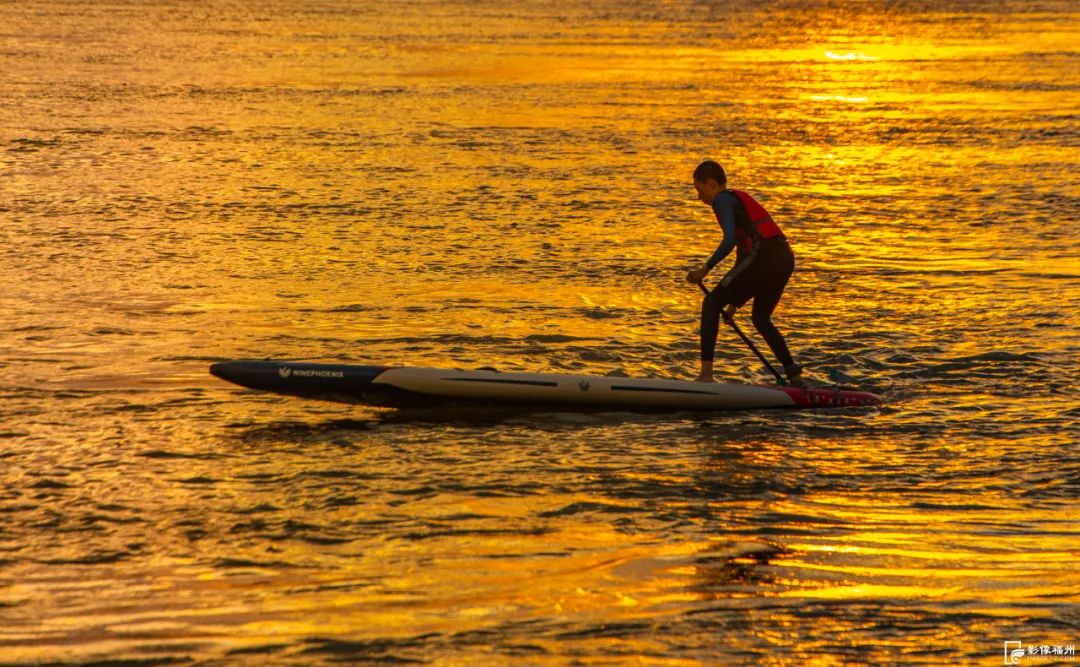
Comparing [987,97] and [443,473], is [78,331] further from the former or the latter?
[987,97]

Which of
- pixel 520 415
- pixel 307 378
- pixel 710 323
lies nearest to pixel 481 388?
pixel 520 415

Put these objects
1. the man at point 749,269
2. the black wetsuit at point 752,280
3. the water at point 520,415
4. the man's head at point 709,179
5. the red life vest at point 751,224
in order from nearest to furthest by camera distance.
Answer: the water at point 520,415
the man's head at point 709,179
the man at point 749,269
the red life vest at point 751,224
the black wetsuit at point 752,280

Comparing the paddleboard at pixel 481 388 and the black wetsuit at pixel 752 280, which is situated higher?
the black wetsuit at pixel 752 280

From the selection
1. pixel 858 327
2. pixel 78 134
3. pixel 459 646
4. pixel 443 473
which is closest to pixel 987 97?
pixel 78 134

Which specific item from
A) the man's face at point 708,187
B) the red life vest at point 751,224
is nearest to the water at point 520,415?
the red life vest at point 751,224

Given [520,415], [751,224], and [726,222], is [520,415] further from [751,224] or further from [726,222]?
[751,224]

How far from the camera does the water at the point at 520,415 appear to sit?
27.6ft

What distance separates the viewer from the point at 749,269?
12.9 m

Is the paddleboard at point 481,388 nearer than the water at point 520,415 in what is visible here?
No

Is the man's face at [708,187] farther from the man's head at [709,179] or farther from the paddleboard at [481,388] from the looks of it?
the paddleboard at [481,388]

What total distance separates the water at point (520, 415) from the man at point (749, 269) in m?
0.79

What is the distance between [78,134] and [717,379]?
64.0 feet

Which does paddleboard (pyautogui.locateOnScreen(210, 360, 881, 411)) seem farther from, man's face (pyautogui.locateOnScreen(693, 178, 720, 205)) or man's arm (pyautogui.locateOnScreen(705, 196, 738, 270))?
man's face (pyautogui.locateOnScreen(693, 178, 720, 205))

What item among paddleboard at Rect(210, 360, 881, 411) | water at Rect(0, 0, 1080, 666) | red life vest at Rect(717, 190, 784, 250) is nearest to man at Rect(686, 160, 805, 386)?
red life vest at Rect(717, 190, 784, 250)
